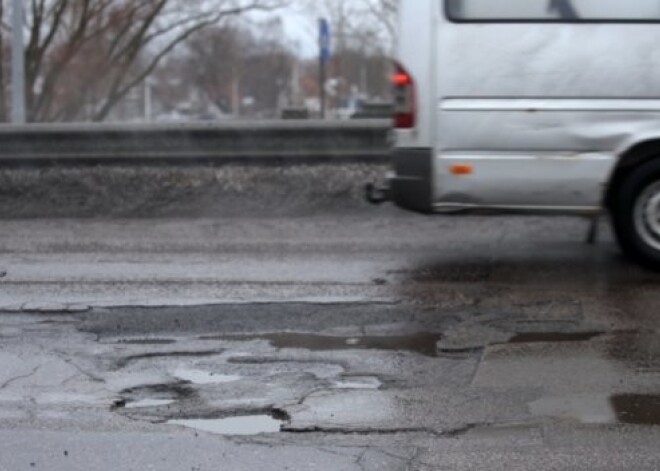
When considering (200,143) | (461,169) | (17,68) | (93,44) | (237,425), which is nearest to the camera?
(237,425)

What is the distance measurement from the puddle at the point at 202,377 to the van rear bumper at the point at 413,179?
9.92 feet

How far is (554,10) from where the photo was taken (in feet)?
26.3

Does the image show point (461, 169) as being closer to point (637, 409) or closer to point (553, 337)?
point (553, 337)

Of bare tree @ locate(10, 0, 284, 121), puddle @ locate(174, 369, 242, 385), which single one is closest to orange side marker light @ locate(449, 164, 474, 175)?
puddle @ locate(174, 369, 242, 385)

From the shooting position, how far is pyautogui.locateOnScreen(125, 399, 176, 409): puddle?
530 cm

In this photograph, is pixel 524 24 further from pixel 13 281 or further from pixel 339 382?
pixel 13 281

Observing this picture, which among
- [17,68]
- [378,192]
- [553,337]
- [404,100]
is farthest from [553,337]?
[17,68]

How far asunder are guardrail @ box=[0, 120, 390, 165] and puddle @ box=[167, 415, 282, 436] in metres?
7.89

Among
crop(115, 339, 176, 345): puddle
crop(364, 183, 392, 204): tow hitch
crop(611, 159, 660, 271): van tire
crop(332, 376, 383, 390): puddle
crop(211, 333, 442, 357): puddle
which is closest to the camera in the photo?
crop(332, 376, 383, 390): puddle

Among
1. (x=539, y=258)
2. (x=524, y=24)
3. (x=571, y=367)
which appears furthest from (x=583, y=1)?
(x=571, y=367)

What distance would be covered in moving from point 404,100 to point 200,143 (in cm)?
512

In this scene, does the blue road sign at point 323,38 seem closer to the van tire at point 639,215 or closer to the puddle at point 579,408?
the van tire at point 639,215

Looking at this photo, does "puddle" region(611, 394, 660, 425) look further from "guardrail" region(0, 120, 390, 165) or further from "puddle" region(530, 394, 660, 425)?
"guardrail" region(0, 120, 390, 165)

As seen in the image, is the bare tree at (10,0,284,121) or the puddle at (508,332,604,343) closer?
the puddle at (508,332,604,343)
